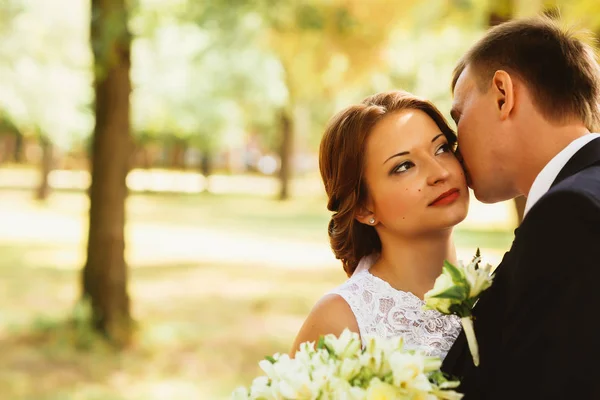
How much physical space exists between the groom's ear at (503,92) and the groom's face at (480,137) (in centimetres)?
2

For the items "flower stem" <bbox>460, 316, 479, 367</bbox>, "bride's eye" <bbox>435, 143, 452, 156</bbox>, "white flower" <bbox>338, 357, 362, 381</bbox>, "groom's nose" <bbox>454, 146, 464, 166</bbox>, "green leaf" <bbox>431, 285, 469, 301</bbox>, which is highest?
"bride's eye" <bbox>435, 143, 452, 156</bbox>

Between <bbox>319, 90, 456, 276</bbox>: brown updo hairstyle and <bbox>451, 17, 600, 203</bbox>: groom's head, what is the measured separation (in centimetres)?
30

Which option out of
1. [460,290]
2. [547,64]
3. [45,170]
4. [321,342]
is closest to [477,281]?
[460,290]

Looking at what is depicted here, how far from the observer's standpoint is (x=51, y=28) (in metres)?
19.7

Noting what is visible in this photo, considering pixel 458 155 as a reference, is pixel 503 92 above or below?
above

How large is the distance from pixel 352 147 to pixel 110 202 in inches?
251

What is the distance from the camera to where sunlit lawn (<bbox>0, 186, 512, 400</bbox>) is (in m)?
7.84

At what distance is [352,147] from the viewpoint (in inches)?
105

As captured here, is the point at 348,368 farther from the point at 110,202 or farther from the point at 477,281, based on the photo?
the point at 110,202

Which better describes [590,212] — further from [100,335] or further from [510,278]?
[100,335]

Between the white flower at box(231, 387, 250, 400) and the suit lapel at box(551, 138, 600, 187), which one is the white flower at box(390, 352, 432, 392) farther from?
the suit lapel at box(551, 138, 600, 187)

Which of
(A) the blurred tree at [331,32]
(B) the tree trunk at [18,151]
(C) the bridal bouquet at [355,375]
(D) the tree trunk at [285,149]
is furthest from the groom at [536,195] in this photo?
(B) the tree trunk at [18,151]

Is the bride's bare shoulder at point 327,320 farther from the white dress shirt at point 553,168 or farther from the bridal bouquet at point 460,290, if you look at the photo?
the white dress shirt at point 553,168

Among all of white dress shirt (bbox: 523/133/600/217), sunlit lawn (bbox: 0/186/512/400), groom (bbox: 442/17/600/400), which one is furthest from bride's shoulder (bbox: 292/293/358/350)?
sunlit lawn (bbox: 0/186/512/400)
